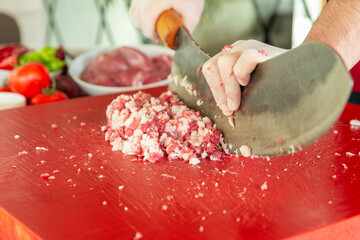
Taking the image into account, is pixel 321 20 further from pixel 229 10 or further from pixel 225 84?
pixel 229 10

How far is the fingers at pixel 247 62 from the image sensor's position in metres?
0.95

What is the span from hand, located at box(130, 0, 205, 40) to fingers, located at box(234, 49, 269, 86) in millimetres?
654

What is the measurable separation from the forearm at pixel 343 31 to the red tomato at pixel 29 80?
1.29 metres

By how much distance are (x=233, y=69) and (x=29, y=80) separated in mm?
1235

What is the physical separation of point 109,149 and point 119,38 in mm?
2278

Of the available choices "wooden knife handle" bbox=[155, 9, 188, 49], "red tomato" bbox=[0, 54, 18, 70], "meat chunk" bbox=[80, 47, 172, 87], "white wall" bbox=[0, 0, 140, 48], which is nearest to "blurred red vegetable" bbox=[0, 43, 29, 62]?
"red tomato" bbox=[0, 54, 18, 70]

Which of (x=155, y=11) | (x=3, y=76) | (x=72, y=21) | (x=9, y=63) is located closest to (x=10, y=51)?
(x=9, y=63)

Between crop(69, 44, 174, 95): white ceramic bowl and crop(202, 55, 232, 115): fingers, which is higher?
crop(202, 55, 232, 115): fingers

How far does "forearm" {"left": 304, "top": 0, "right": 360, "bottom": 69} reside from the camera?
39.4 inches

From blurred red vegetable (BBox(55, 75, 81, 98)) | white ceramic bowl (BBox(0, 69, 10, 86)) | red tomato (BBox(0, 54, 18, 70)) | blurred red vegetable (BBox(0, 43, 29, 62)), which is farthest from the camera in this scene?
blurred red vegetable (BBox(0, 43, 29, 62))

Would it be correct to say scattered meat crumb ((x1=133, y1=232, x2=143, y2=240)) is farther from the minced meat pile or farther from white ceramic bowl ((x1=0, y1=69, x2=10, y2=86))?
white ceramic bowl ((x1=0, y1=69, x2=10, y2=86))

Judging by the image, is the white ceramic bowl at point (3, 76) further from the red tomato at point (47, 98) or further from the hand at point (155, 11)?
the hand at point (155, 11)

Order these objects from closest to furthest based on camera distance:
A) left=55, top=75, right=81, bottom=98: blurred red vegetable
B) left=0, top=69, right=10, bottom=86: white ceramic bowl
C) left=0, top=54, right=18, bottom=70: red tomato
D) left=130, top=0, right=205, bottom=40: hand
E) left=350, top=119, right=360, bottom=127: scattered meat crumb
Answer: left=350, top=119, right=360, bottom=127: scattered meat crumb, left=130, top=0, right=205, bottom=40: hand, left=55, top=75, right=81, bottom=98: blurred red vegetable, left=0, top=69, right=10, bottom=86: white ceramic bowl, left=0, top=54, right=18, bottom=70: red tomato

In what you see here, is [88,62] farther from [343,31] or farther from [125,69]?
[343,31]
